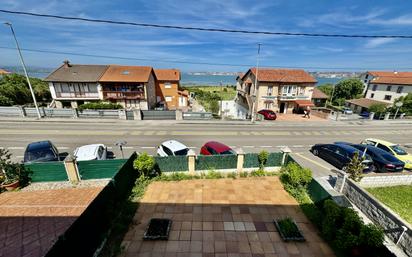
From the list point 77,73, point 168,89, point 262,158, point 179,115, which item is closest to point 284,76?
point 179,115

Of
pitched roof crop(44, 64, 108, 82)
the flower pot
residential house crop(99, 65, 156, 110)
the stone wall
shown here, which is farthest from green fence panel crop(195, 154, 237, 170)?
pitched roof crop(44, 64, 108, 82)

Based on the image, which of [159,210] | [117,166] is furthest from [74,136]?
[159,210]

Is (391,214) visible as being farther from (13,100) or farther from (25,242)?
(13,100)

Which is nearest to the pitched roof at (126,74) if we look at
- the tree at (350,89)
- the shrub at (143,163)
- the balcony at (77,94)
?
the balcony at (77,94)

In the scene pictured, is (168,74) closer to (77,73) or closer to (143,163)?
(77,73)

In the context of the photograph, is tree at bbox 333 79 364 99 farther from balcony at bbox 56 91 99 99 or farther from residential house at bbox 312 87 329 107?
balcony at bbox 56 91 99 99

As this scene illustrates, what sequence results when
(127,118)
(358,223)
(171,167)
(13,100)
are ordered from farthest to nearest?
(13,100), (127,118), (171,167), (358,223)

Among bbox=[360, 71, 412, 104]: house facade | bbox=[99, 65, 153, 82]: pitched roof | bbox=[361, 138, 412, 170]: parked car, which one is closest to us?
bbox=[361, 138, 412, 170]: parked car

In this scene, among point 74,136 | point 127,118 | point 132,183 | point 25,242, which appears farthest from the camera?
point 127,118
